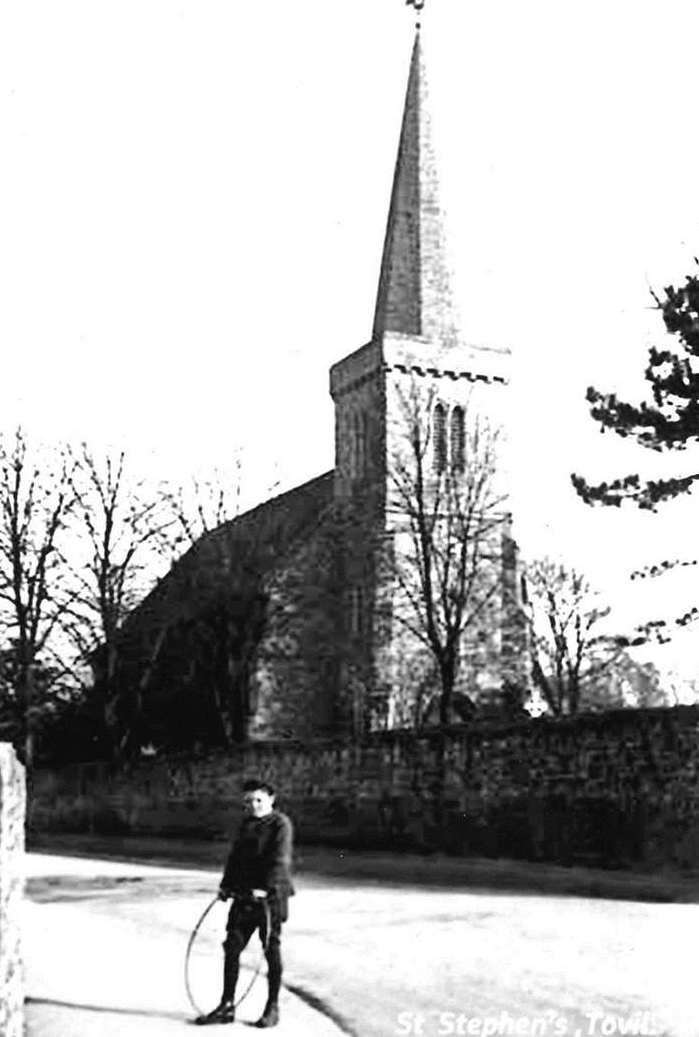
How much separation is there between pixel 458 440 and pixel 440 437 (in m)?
0.76

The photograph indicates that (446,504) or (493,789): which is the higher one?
(446,504)

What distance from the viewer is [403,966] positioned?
34.8 ft

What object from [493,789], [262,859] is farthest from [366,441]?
[262,859]

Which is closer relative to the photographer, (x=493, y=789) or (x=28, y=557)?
(x=493, y=789)

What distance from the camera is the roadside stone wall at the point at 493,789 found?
66.3ft

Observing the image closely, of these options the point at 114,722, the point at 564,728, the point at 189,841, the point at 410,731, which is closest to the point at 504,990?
the point at 564,728

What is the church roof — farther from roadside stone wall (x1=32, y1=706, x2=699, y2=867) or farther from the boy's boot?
the boy's boot

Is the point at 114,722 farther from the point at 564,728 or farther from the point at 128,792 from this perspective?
the point at 564,728

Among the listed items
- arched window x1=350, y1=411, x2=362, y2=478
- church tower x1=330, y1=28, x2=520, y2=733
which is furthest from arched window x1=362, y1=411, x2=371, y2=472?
arched window x1=350, y1=411, x2=362, y2=478

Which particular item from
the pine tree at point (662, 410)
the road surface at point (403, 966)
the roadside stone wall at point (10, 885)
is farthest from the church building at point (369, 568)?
the roadside stone wall at point (10, 885)

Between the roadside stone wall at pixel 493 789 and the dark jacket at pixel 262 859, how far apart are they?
39.3 feet

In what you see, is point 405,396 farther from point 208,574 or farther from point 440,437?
point 208,574

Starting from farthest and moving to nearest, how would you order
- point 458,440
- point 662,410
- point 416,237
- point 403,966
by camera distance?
point 416,237 → point 458,440 → point 662,410 → point 403,966

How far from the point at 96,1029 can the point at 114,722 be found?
34.7m
